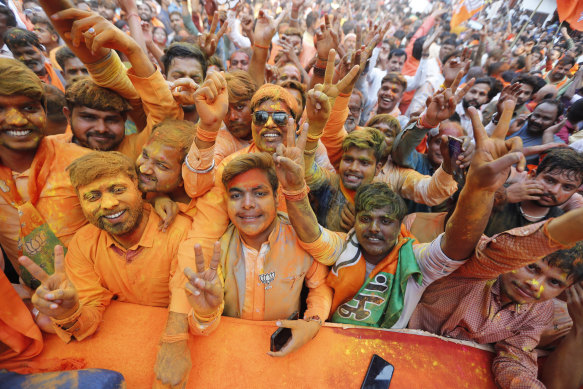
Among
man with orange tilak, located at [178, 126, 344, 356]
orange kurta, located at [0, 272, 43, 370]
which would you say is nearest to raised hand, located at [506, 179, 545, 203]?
man with orange tilak, located at [178, 126, 344, 356]

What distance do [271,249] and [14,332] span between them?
167cm

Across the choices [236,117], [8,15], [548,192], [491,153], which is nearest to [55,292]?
[236,117]

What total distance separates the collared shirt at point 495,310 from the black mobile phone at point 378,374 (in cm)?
61

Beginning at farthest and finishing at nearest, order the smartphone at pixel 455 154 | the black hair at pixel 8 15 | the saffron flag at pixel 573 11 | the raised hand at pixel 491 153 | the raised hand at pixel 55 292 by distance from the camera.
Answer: the saffron flag at pixel 573 11
the black hair at pixel 8 15
the smartphone at pixel 455 154
the raised hand at pixel 491 153
the raised hand at pixel 55 292

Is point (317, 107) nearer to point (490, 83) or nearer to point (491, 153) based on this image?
point (491, 153)

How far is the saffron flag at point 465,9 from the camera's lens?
7978 mm

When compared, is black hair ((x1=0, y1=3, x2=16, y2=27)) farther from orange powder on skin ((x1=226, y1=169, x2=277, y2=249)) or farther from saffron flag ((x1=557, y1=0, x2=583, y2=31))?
saffron flag ((x1=557, y1=0, x2=583, y2=31))

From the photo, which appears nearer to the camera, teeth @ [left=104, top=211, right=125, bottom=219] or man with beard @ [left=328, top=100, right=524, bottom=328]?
teeth @ [left=104, top=211, right=125, bottom=219]

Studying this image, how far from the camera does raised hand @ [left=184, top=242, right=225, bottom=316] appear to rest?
5.14ft

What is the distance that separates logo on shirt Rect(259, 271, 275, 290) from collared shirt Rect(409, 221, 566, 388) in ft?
4.30

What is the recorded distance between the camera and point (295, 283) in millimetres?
2096

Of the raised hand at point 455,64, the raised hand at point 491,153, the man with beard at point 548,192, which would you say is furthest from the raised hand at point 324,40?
the man with beard at point 548,192

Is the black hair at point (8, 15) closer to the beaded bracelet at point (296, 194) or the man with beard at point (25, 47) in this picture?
the man with beard at point (25, 47)

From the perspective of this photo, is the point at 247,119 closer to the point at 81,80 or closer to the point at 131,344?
the point at 81,80
